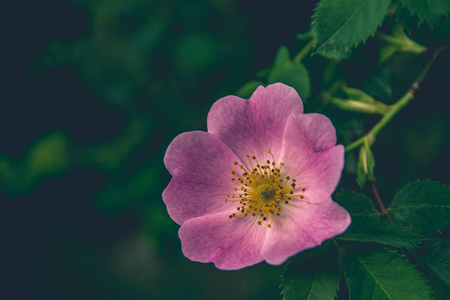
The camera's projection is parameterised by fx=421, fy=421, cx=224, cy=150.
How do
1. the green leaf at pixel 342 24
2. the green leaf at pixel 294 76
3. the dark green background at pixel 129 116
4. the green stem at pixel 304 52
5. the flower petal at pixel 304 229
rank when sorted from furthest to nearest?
the dark green background at pixel 129 116 < the green stem at pixel 304 52 < the green leaf at pixel 294 76 < the green leaf at pixel 342 24 < the flower petal at pixel 304 229

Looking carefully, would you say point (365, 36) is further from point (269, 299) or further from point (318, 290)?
point (269, 299)

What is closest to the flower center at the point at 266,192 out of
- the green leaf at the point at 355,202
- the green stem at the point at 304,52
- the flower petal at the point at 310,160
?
the flower petal at the point at 310,160

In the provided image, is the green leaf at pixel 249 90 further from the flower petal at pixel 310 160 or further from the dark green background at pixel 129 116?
the dark green background at pixel 129 116

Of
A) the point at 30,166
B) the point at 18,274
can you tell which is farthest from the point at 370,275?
Answer: the point at 18,274

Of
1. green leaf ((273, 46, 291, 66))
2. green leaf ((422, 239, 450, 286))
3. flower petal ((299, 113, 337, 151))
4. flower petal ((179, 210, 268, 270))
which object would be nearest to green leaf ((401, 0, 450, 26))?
flower petal ((299, 113, 337, 151))

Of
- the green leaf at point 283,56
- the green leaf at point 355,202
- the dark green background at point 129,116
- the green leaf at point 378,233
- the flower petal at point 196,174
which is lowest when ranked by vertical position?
the green leaf at point 378,233
